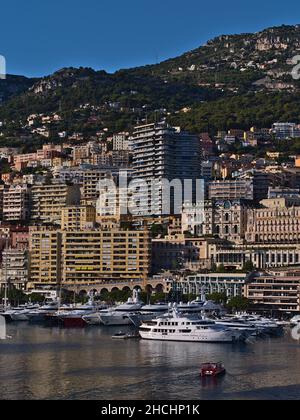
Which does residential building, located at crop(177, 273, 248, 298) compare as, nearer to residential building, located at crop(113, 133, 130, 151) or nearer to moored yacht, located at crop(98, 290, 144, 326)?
moored yacht, located at crop(98, 290, 144, 326)

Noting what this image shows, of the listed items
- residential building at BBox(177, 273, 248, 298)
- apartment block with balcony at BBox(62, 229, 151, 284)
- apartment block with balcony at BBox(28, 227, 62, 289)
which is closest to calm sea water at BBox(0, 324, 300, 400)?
residential building at BBox(177, 273, 248, 298)

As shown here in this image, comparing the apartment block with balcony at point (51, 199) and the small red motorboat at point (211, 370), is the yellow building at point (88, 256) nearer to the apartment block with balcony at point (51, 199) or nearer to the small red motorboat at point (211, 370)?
the apartment block with balcony at point (51, 199)

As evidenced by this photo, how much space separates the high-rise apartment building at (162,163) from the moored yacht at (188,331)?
41.4 meters

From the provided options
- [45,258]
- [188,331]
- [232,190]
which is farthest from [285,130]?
[188,331]

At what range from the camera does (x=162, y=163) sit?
95125 mm

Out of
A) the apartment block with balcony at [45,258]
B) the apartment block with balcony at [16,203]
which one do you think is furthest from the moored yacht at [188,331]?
the apartment block with balcony at [16,203]

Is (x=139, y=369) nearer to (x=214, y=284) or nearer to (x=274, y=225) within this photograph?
(x=214, y=284)

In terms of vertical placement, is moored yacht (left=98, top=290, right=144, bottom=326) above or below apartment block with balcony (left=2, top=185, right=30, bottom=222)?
below

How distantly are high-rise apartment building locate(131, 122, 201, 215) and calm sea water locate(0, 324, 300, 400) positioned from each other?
137ft

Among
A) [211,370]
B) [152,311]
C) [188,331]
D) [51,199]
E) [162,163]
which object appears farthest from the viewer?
[162,163]

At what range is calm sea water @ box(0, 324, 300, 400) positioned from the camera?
30406mm

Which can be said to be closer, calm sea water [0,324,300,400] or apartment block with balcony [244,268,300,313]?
calm sea water [0,324,300,400]

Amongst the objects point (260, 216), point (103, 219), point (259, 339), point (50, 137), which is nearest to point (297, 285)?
point (259, 339)

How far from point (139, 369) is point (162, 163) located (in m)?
60.1
